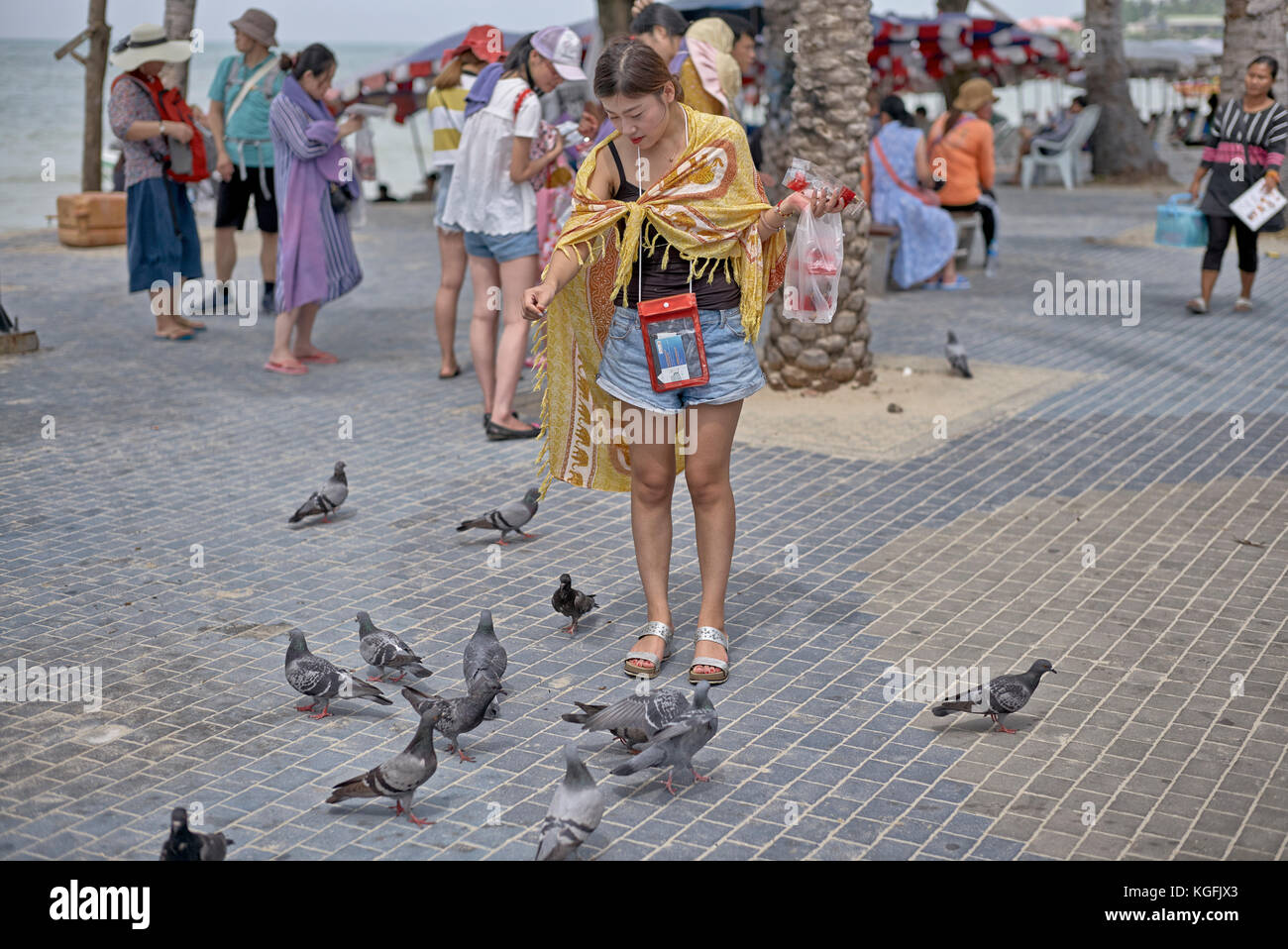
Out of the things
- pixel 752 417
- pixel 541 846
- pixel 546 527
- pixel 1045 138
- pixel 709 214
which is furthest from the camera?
pixel 1045 138

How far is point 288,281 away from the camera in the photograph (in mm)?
9453

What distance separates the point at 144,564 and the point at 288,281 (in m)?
3.82

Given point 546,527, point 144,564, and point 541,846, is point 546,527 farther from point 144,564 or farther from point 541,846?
point 541,846

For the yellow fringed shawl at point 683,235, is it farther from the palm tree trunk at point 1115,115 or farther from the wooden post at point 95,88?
the palm tree trunk at point 1115,115

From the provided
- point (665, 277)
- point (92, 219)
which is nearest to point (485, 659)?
point (665, 277)

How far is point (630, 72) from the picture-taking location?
14.8 feet

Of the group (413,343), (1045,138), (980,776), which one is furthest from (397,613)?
(1045,138)

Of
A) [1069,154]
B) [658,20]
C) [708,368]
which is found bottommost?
[708,368]

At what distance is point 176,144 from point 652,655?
7468 mm

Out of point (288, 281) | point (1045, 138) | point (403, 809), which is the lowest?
point (403, 809)

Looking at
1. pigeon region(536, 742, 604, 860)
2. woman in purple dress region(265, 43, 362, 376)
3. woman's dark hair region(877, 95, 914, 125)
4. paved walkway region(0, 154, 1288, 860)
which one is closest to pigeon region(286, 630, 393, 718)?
paved walkway region(0, 154, 1288, 860)

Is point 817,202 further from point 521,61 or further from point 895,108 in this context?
point 895,108

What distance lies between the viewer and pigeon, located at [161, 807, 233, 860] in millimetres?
3410

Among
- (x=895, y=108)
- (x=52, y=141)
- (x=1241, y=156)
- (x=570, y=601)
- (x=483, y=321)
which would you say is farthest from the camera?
(x=52, y=141)
